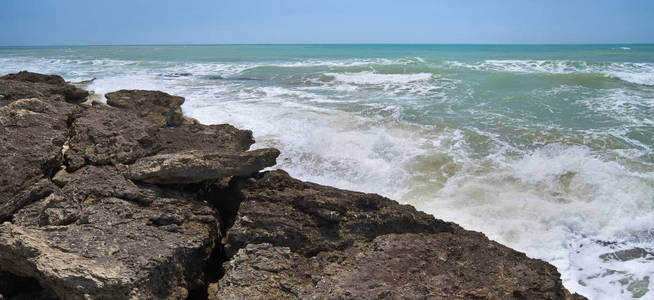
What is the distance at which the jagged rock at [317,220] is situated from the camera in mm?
2891

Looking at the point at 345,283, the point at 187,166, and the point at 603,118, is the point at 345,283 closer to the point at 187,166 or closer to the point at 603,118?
the point at 187,166

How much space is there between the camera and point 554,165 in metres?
6.26

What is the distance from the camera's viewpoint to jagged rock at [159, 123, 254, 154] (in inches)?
167

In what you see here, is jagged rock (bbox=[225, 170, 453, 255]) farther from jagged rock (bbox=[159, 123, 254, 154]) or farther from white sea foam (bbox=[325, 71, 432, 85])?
white sea foam (bbox=[325, 71, 432, 85])

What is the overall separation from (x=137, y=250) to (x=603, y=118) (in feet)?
33.7

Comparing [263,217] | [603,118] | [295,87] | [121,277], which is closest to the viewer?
[121,277]

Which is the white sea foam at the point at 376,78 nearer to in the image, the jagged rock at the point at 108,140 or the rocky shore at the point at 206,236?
the jagged rock at the point at 108,140

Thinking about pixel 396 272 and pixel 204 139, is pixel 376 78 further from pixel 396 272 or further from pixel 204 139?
pixel 396 272

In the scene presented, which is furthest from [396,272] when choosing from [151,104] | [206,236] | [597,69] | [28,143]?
[597,69]

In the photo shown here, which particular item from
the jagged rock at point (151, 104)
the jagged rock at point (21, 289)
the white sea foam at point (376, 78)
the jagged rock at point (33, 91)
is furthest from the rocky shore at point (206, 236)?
the white sea foam at point (376, 78)

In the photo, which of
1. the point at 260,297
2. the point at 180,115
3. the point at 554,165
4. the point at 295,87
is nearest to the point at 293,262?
the point at 260,297

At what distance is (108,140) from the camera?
3928 millimetres

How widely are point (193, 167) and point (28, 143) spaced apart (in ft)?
5.12

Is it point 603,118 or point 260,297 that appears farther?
point 603,118
